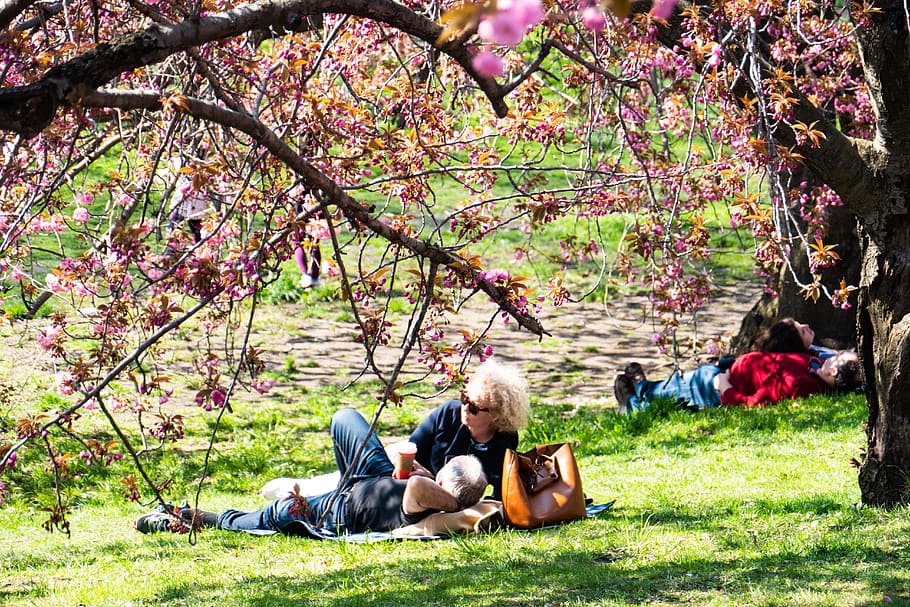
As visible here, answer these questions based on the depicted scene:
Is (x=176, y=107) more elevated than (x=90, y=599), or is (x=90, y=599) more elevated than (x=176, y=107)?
(x=176, y=107)

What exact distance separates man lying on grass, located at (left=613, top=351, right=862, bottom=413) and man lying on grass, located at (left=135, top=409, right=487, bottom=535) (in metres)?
3.46

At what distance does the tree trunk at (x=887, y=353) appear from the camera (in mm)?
4707

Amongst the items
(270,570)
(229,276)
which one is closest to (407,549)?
(270,570)

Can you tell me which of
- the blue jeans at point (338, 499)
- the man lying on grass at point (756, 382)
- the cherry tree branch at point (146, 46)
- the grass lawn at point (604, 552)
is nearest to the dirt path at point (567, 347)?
the man lying on grass at point (756, 382)

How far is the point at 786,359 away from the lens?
8.45 m

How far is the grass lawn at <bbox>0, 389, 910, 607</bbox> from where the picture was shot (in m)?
4.01

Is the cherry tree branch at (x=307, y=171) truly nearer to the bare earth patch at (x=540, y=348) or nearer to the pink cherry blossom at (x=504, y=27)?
the pink cherry blossom at (x=504, y=27)

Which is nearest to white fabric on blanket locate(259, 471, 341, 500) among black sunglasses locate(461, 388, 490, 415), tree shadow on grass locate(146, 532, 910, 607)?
black sunglasses locate(461, 388, 490, 415)

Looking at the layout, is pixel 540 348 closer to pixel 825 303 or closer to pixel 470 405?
pixel 825 303

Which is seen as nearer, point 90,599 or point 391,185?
point 90,599

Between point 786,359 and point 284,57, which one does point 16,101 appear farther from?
point 786,359

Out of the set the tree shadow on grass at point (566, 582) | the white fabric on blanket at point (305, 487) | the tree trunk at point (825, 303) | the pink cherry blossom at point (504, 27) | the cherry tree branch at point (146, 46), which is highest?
the cherry tree branch at point (146, 46)

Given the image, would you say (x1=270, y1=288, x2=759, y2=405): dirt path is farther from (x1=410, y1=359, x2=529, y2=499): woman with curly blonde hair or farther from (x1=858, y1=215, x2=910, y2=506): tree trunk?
(x1=858, y1=215, x2=910, y2=506): tree trunk

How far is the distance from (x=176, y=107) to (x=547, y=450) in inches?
123
